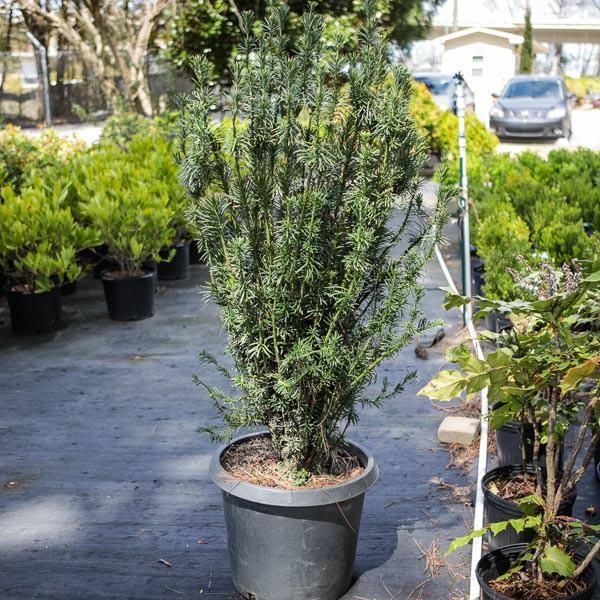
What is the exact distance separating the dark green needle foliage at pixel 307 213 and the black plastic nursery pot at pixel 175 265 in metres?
6.15

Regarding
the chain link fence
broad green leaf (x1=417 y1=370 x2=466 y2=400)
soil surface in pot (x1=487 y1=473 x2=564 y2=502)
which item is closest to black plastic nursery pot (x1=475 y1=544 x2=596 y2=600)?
soil surface in pot (x1=487 y1=473 x2=564 y2=502)

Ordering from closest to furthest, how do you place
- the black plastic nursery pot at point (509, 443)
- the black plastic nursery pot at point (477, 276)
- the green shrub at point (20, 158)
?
the black plastic nursery pot at point (509, 443)
the black plastic nursery pot at point (477, 276)
the green shrub at point (20, 158)

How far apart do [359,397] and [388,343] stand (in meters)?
0.38

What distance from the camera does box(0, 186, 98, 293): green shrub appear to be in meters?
6.81

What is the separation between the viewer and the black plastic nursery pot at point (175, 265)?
9312 millimetres

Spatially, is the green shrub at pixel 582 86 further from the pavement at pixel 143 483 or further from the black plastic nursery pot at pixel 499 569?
the black plastic nursery pot at pixel 499 569

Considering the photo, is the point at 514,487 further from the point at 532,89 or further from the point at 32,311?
the point at 532,89

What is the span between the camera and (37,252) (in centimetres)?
700

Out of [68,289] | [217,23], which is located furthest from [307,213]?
[217,23]

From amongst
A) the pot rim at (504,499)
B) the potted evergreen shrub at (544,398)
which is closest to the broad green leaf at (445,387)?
the potted evergreen shrub at (544,398)

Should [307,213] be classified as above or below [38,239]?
above

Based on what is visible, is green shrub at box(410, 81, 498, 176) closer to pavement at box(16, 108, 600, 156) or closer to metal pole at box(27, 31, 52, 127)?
pavement at box(16, 108, 600, 156)

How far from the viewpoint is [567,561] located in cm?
271

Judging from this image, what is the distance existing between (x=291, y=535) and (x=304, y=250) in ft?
3.55
